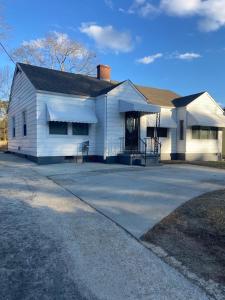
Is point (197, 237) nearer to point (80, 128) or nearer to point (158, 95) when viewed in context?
point (80, 128)

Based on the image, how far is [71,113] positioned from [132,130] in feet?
13.1

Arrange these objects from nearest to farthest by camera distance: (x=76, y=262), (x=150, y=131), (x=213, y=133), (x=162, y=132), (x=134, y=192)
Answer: (x=76, y=262), (x=134, y=192), (x=150, y=131), (x=162, y=132), (x=213, y=133)

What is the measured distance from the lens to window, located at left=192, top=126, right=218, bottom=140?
766 inches

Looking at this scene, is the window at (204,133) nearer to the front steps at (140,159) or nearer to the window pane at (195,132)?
the window pane at (195,132)

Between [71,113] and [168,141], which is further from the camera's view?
[168,141]

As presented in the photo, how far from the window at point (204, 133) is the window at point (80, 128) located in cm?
792

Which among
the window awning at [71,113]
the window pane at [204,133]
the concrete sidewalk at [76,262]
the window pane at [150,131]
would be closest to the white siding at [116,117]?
the window awning at [71,113]

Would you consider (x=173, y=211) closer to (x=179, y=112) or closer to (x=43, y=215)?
(x=43, y=215)

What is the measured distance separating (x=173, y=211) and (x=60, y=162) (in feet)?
32.4

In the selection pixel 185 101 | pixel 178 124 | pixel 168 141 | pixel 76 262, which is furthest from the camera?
pixel 185 101

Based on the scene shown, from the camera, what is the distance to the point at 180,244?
13.8 feet

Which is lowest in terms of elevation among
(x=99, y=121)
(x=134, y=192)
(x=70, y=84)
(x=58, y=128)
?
(x=134, y=192)

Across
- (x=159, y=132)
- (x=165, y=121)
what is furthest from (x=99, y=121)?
(x=165, y=121)

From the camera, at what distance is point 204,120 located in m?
18.8
